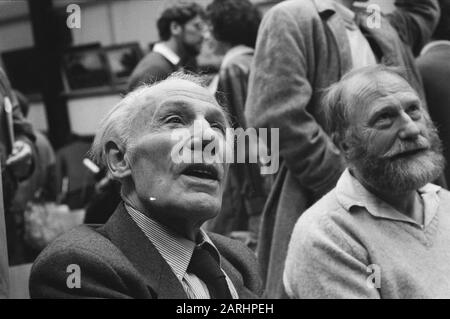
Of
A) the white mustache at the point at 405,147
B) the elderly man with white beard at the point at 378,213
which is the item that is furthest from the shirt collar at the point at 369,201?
the white mustache at the point at 405,147

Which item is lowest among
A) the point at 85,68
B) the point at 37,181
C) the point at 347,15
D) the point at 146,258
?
the point at 37,181

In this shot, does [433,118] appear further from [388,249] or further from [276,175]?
[388,249]

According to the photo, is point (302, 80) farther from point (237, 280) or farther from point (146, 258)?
point (146, 258)

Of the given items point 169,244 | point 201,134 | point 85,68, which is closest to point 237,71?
point 85,68

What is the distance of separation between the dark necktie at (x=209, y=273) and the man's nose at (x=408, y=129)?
0.64 metres

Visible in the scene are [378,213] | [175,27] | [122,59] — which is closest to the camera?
[378,213]

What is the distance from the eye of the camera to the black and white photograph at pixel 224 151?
61.2 inches

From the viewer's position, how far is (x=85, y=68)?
233 centimetres

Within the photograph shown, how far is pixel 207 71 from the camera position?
6.97 ft

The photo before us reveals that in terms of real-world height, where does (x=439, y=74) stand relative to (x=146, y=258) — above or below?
above

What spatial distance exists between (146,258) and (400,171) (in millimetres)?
728

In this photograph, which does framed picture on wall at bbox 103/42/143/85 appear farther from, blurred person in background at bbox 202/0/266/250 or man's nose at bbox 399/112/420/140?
man's nose at bbox 399/112/420/140

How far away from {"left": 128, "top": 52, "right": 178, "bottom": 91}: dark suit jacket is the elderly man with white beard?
47cm
